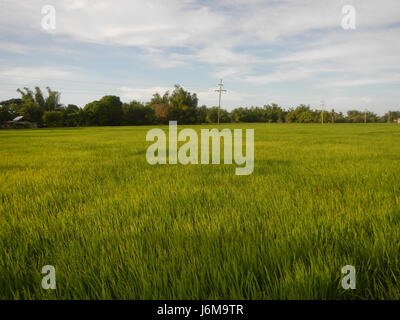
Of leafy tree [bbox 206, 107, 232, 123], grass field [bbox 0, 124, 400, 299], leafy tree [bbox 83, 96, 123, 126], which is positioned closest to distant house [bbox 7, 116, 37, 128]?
leafy tree [bbox 83, 96, 123, 126]

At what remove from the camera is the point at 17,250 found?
1.58 m

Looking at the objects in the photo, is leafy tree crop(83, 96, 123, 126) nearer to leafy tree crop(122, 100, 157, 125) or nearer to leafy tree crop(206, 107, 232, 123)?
leafy tree crop(122, 100, 157, 125)

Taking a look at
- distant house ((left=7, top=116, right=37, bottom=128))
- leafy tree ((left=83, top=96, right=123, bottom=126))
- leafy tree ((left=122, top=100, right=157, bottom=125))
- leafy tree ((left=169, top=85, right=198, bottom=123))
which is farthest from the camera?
leafy tree ((left=169, top=85, right=198, bottom=123))

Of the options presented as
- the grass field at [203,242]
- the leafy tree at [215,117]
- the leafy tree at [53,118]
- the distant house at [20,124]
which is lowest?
the grass field at [203,242]

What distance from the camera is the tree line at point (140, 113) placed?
53875mm

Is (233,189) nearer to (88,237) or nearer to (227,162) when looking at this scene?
(88,237)

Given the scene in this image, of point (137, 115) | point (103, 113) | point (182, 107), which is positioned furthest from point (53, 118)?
point (182, 107)

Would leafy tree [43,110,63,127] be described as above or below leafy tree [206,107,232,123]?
below

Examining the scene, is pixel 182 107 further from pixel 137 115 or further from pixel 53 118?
pixel 53 118

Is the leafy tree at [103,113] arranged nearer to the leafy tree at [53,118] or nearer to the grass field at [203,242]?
the leafy tree at [53,118]

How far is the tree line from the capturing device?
53.9m

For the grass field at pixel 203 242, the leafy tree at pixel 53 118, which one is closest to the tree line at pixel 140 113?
the leafy tree at pixel 53 118

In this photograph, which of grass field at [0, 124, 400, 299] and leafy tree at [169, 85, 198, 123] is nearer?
grass field at [0, 124, 400, 299]

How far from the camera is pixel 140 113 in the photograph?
198ft
